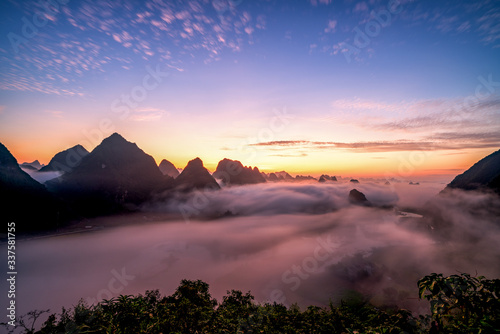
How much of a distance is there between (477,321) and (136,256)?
21098cm

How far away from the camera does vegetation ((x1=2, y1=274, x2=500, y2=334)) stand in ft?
19.8

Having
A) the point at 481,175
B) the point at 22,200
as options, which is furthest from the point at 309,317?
the point at 481,175

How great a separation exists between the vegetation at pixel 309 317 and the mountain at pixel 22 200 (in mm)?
154635

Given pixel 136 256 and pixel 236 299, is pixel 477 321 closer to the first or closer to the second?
pixel 236 299

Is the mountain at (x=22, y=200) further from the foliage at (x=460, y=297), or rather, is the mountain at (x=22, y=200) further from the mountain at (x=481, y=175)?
the mountain at (x=481, y=175)

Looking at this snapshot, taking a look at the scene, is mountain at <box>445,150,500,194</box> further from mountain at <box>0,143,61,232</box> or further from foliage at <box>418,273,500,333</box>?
mountain at <box>0,143,61,232</box>

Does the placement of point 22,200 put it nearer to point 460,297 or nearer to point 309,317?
point 309,317

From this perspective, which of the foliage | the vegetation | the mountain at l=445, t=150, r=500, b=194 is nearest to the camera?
the foliage

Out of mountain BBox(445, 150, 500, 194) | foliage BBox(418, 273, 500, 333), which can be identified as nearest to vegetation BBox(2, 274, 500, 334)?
foliage BBox(418, 273, 500, 333)

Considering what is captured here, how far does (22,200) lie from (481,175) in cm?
31312

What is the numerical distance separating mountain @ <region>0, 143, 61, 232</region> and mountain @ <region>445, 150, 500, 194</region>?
28094cm

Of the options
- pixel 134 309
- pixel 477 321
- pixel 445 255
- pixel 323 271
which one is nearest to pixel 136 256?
pixel 323 271

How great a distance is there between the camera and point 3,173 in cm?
11781

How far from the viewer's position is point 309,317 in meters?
16.5
